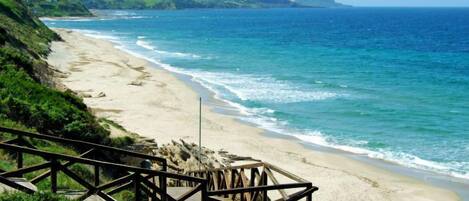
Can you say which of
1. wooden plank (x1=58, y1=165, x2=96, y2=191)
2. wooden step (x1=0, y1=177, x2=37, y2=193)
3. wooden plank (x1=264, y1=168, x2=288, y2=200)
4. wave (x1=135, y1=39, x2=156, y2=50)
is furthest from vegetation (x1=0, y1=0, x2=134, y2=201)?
wave (x1=135, y1=39, x2=156, y2=50)

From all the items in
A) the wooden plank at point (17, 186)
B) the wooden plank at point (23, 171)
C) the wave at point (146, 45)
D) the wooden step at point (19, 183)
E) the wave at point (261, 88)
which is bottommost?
the wave at point (146, 45)

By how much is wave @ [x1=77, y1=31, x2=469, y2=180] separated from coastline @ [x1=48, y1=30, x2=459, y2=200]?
1633mm

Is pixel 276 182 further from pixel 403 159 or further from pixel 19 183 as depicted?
pixel 403 159

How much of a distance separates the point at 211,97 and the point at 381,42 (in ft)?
223

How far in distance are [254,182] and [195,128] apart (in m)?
19.1

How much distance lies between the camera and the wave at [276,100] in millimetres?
27466

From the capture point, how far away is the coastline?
2423 cm

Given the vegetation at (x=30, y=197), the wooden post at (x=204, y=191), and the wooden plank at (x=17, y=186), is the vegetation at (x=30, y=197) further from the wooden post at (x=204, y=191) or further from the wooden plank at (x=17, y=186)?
the wooden post at (x=204, y=191)

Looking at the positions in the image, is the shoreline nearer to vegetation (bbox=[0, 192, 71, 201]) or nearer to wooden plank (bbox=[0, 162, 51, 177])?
vegetation (bbox=[0, 192, 71, 201])

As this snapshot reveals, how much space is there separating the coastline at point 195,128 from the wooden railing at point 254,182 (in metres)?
6.45

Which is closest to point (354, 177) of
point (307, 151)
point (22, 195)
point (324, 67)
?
point (307, 151)

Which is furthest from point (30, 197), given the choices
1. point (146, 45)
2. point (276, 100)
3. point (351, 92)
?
point (146, 45)

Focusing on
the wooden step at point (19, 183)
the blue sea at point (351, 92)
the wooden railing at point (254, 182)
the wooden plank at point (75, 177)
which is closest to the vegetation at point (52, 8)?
the blue sea at point (351, 92)

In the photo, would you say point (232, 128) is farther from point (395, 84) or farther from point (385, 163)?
point (395, 84)
